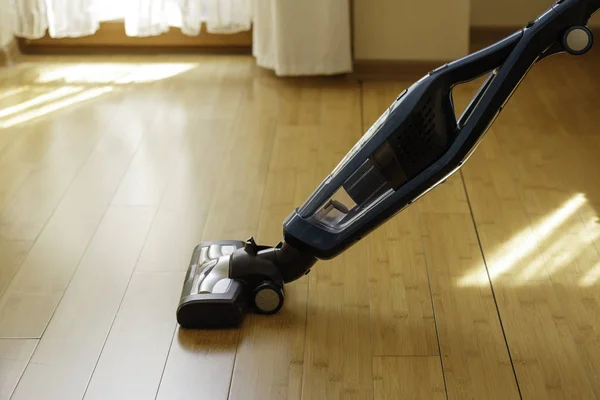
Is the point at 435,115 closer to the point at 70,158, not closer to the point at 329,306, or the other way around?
the point at 329,306

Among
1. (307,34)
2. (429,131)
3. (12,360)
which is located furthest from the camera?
(307,34)

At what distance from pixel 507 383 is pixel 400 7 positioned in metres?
1.94

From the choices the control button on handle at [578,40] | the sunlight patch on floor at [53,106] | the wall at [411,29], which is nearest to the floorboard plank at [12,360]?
the control button on handle at [578,40]

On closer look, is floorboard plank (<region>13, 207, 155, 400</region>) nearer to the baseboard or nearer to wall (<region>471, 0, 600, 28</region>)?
the baseboard

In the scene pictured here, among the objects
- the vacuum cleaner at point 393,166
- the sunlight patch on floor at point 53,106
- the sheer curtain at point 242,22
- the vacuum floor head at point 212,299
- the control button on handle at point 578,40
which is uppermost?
the control button on handle at point 578,40

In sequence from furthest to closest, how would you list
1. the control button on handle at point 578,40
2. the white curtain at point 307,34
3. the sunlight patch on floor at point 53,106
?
the white curtain at point 307,34, the sunlight patch on floor at point 53,106, the control button on handle at point 578,40

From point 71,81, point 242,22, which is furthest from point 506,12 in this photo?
point 71,81

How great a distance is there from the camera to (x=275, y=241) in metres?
2.25

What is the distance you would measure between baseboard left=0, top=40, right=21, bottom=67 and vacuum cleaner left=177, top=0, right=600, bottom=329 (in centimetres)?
208

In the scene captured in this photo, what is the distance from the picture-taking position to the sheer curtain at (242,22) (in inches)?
131

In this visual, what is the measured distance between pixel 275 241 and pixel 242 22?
1.55 m

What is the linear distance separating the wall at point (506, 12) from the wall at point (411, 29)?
16.7 inches

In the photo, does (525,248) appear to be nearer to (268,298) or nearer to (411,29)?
(268,298)

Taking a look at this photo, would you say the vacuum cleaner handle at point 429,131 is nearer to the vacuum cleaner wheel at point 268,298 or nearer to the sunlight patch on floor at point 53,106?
the vacuum cleaner wheel at point 268,298
